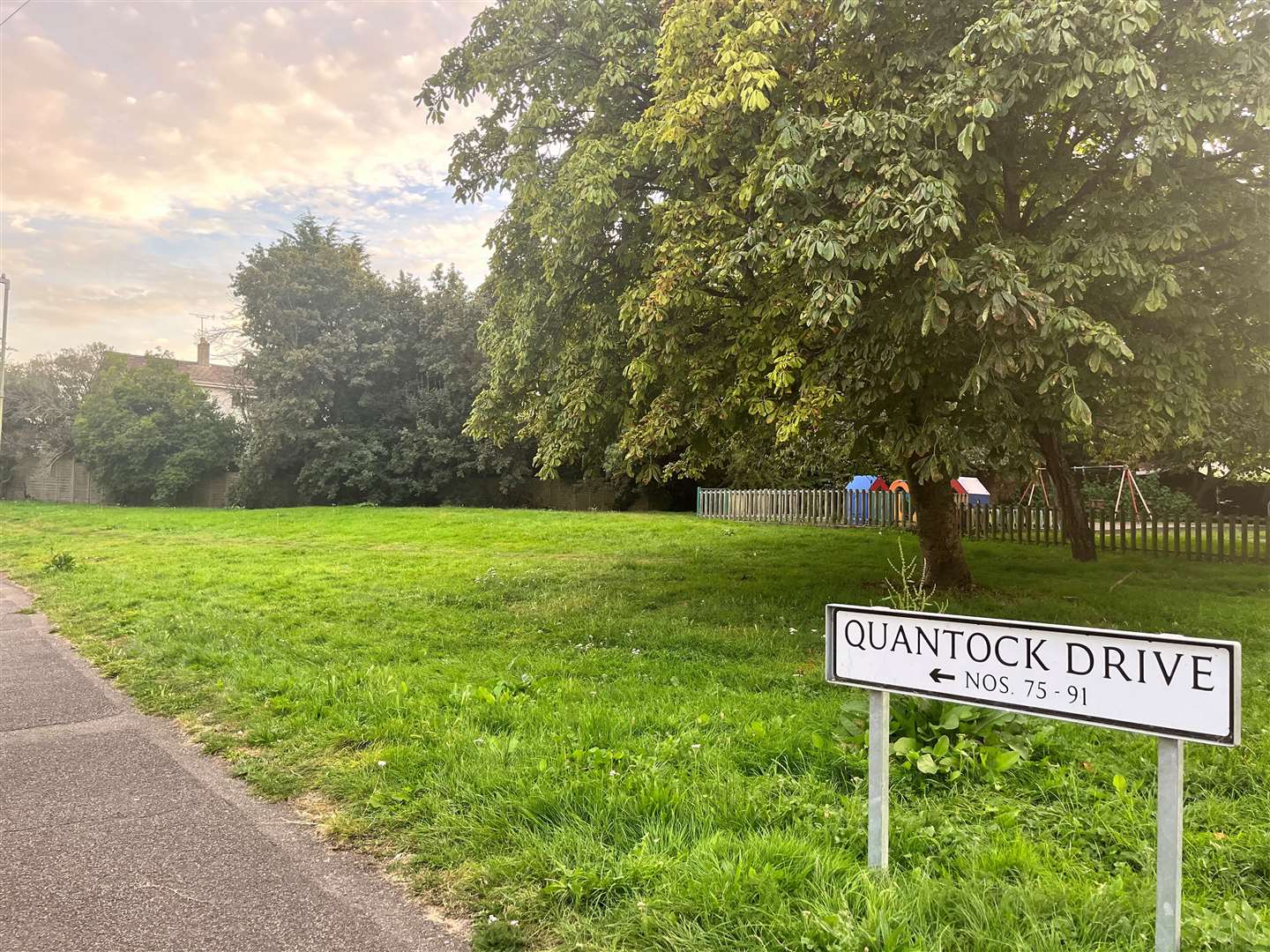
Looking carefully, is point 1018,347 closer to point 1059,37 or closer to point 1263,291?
point 1059,37

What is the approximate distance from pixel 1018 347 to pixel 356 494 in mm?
30426

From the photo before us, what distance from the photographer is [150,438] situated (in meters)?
32.8

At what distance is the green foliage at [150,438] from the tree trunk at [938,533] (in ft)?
105

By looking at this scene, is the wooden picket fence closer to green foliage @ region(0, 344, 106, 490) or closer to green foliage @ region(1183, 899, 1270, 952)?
green foliage @ region(1183, 899, 1270, 952)

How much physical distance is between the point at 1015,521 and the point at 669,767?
14.8 m

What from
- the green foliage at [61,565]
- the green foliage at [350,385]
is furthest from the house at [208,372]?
the green foliage at [61,565]

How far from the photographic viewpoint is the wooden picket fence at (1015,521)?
12.8 m

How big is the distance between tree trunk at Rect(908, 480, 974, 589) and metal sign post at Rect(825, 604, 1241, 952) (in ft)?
24.0

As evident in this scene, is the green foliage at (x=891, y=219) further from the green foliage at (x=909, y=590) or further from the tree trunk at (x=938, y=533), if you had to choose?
the tree trunk at (x=938, y=533)

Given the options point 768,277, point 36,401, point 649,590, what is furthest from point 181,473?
point 768,277

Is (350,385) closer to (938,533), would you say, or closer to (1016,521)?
(1016,521)

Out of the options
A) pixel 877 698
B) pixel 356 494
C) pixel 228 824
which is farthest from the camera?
pixel 356 494

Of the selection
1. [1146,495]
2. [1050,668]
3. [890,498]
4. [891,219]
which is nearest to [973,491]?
[890,498]

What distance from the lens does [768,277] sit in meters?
7.07
